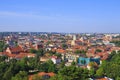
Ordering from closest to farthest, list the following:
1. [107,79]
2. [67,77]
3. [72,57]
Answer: [67,77], [107,79], [72,57]

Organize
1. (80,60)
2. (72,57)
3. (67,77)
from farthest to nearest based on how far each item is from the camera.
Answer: (72,57), (80,60), (67,77)

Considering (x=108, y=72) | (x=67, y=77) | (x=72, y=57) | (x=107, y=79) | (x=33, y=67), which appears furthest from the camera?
(x=72, y=57)

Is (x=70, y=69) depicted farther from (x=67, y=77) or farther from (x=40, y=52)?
(x=40, y=52)

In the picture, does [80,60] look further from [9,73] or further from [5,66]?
[9,73]

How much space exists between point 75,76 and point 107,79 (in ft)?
13.4

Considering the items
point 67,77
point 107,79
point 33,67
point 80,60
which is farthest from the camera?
point 80,60

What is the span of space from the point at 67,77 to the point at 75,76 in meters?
0.71

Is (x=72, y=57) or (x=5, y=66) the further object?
(x=72, y=57)

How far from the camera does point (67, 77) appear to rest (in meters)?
17.2

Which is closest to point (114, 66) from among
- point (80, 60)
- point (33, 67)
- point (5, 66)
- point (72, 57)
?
point (33, 67)

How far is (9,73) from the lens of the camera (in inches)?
818

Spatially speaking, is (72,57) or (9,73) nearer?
(9,73)

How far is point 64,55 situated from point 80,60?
22.9 feet

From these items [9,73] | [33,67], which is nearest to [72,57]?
[33,67]
